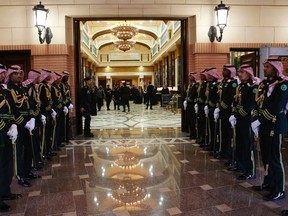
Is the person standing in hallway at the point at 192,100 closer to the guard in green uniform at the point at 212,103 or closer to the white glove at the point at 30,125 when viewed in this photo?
the guard in green uniform at the point at 212,103

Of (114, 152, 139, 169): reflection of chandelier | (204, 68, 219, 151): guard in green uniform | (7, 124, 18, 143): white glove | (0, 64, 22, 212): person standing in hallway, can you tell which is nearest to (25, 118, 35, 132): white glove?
(0, 64, 22, 212): person standing in hallway

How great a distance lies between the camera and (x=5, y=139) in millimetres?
3715

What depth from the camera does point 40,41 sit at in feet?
25.6

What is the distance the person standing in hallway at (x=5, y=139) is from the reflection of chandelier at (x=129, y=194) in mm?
1318

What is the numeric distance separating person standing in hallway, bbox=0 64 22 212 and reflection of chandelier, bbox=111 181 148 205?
132 centimetres

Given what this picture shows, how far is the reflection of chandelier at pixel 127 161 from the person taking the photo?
548cm

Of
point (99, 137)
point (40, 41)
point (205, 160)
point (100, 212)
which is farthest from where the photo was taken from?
point (99, 137)

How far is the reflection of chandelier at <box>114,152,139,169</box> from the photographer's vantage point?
5482 millimetres

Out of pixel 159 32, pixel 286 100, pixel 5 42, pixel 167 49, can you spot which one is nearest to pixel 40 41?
pixel 5 42

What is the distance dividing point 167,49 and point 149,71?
1400 cm

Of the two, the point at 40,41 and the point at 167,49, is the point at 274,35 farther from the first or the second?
the point at 167,49

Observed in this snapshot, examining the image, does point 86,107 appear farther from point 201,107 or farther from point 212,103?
→ point 212,103

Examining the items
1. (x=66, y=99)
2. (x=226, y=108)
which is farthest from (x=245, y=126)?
(x=66, y=99)

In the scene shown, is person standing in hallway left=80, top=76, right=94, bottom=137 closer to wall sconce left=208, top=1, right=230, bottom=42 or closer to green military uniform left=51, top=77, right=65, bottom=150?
green military uniform left=51, top=77, right=65, bottom=150
